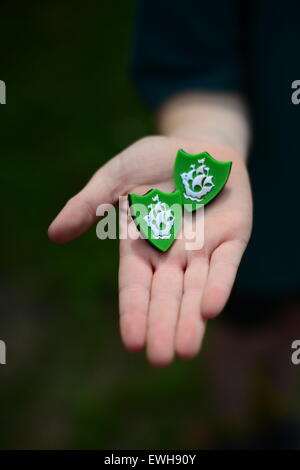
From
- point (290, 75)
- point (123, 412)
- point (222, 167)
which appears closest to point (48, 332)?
point (123, 412)

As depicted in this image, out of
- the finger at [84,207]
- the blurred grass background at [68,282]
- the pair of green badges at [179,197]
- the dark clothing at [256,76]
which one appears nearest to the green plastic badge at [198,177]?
the pair of green badges at [179,197]

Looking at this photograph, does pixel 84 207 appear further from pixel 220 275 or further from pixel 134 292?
pixel 220 275

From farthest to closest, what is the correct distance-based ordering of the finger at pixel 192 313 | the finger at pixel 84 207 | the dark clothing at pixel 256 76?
1. the dark clothing at pixel 256 76
2. the finger at pixel 84 207
3. the finger at pixel 192 313

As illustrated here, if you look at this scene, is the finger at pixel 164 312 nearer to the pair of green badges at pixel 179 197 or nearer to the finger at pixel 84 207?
the pair of green badges at pixel 179 197

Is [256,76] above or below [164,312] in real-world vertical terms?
above

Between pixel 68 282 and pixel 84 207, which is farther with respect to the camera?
pixel 68 282

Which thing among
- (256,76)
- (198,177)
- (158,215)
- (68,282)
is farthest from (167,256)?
(68,282)

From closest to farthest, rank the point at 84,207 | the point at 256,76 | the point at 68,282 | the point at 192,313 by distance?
1. the point at 192,313
2. the point at 84,207
3. the point at 256,76
4. the point at 68,282
